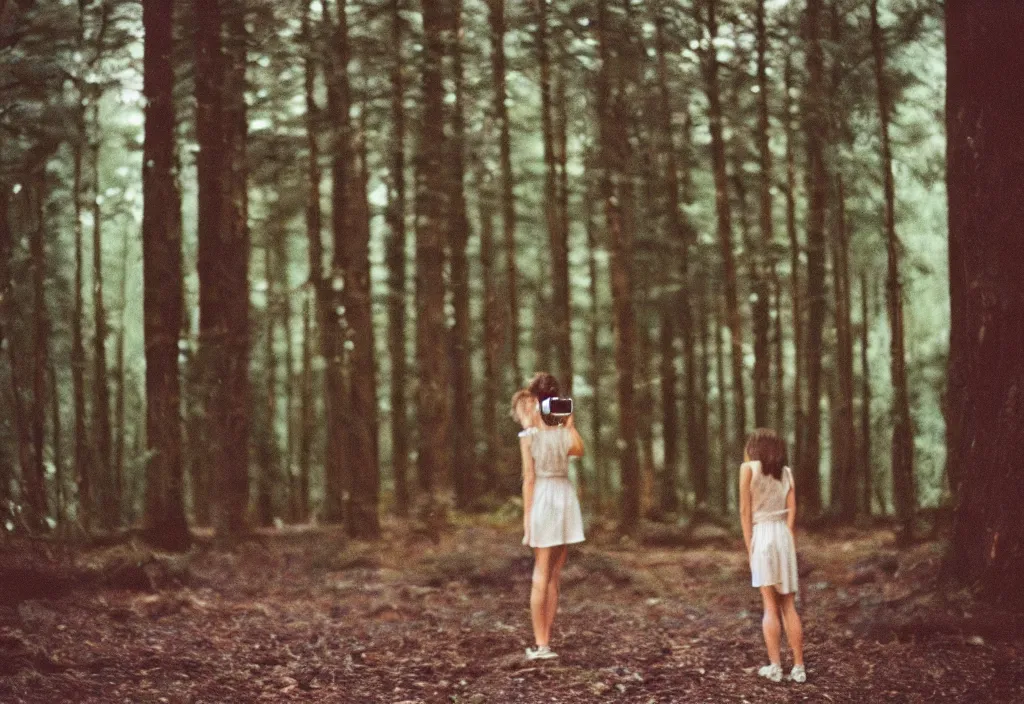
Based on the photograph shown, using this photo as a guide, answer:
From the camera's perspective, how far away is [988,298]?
10.1 metres

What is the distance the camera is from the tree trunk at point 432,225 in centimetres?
1645

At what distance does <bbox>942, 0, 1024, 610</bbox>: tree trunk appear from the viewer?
991 cm

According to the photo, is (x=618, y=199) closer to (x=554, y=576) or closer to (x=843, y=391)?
(x=843, y=391)

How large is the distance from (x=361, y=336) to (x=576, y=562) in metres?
4.65

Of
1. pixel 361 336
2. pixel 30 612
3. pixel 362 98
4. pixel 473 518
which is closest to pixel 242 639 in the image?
pixel 30 612

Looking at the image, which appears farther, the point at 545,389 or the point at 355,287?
the point at 355,287

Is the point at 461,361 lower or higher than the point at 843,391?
higher

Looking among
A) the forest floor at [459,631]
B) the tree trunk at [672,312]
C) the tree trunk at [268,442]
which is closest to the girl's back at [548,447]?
the forest floor at [459,631]

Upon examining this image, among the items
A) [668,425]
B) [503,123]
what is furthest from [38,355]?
[668,425]

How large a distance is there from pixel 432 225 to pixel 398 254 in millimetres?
5567

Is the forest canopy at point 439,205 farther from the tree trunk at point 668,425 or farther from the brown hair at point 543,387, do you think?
the brown hair at point 543,387

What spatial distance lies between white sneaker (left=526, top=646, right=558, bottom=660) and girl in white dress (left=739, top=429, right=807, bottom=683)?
1.86 m

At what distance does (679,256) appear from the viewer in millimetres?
21609

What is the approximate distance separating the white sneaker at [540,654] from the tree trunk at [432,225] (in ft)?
23.4
